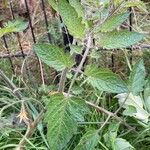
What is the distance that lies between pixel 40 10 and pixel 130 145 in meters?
1.21

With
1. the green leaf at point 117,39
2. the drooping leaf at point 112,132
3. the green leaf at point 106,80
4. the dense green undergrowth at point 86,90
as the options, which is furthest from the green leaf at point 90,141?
the green leaf at point 117,39

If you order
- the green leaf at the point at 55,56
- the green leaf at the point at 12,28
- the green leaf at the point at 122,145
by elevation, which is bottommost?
the green leaf at the point at 122,145

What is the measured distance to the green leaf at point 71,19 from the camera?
1235mm

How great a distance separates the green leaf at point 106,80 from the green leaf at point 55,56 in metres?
0.08

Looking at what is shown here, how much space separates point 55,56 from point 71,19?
13 cm

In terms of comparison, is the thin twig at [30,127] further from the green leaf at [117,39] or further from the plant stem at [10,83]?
the green leaf at [117,39]

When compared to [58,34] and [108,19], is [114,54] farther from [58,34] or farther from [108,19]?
[108,19]

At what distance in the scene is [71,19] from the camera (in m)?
1.24

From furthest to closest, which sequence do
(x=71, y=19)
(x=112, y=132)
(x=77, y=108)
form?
(x=112, y=132)
(x=77, y=108)
(x=71, y=19)

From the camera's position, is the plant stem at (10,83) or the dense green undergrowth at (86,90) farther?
the plant stem at (10,83)

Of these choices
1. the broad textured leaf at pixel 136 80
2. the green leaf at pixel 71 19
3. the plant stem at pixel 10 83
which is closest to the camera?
the green leaf at pixel 71 19

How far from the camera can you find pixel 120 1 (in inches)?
49.6

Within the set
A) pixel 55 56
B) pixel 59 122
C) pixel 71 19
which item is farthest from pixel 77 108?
pixel 71 19

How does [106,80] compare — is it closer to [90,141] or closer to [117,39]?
[117,39]
